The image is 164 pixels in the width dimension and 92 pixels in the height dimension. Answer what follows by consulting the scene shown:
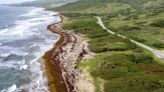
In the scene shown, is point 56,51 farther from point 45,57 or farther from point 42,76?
point 42,76

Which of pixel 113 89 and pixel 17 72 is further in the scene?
pixel 17 72

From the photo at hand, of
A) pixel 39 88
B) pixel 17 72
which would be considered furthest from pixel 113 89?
pixel 17 72

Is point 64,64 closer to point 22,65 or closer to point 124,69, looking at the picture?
point 22,65

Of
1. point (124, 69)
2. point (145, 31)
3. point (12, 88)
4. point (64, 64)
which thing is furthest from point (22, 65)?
point (145, 31)

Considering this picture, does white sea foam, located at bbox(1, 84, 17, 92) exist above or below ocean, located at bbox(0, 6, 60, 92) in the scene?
above

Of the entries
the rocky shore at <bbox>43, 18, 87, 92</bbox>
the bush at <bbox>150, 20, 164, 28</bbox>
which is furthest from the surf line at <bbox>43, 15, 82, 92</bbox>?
the bush at <bbox>150, 20, 164, 28</bbox>

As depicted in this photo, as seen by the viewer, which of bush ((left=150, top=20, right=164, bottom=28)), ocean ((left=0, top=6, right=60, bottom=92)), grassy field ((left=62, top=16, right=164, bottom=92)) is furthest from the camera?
bush ((left=150, top=20, right=164, bottom=28))

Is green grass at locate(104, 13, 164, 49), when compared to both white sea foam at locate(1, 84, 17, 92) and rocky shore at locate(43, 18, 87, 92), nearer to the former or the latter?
rocky shore at locate(43, 18, 87, 92)

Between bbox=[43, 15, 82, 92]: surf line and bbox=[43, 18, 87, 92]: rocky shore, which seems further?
bbox=[43, 18, 87, 92]: rocky shore

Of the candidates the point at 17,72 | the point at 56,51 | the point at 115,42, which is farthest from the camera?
the point at 115,42
